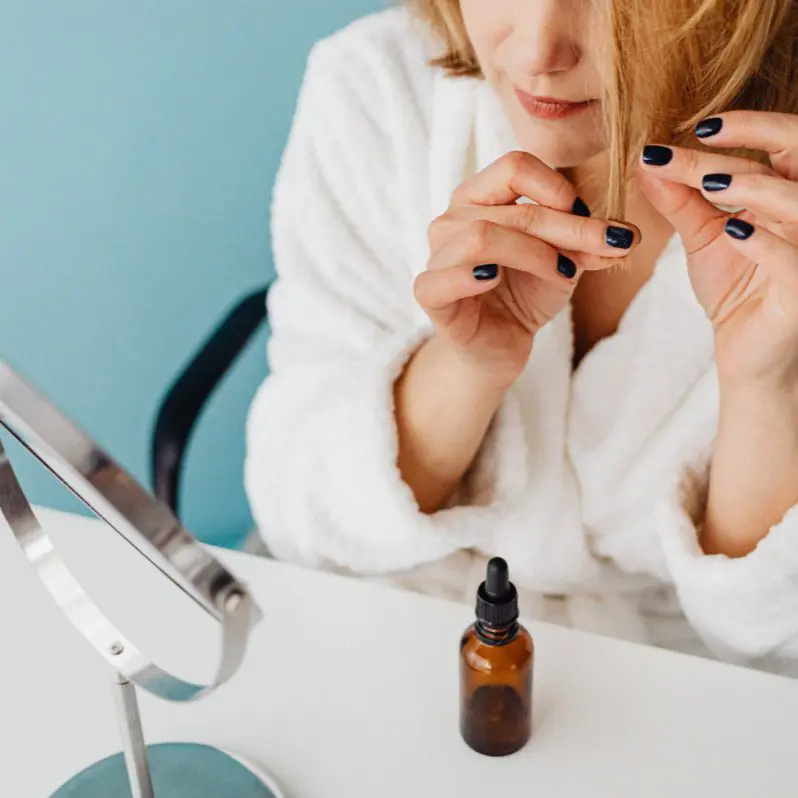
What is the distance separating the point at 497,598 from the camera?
1.62 ft

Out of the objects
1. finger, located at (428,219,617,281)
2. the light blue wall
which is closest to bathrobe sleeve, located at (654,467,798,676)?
finger, located at (428,219,617,281)

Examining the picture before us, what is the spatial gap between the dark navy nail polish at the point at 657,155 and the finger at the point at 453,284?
0.37ft

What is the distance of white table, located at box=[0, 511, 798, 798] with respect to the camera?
0.51 metres

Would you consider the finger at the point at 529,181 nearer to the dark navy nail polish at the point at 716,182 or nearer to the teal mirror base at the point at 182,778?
the dark navy nail polish at the point at 716,182

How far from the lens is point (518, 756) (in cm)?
52

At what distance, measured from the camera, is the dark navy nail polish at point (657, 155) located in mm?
544

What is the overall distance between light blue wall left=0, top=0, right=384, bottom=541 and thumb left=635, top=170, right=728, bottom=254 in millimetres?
512

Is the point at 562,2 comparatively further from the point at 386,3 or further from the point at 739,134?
the point at 386,3

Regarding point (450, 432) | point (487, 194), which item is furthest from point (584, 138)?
point (450, 432)

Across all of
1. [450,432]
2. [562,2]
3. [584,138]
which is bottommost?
[450,432]

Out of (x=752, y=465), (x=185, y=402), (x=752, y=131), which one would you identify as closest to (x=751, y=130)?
(x=752, y=131)

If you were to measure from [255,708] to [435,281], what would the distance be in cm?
29

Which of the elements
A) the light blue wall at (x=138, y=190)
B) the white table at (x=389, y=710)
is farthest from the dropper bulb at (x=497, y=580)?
the light blue wall at (x=138, y=190)

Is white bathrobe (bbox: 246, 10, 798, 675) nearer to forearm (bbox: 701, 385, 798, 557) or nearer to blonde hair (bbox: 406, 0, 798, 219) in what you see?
forearm (bbox: 701, 385, 798, 557)
